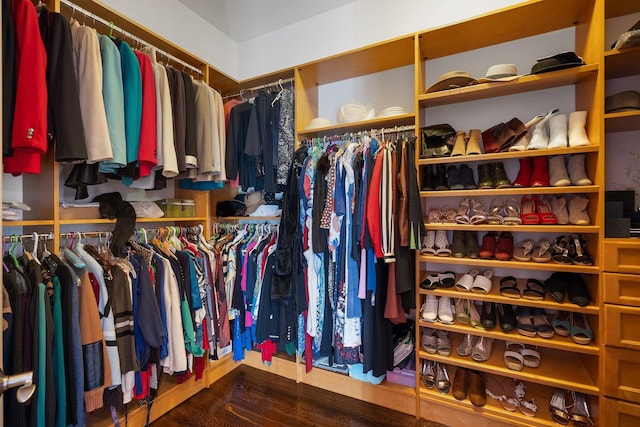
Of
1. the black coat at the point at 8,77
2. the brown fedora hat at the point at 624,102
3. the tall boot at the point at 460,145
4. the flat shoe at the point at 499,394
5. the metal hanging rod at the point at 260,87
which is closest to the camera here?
the black coat at the point at 8,77

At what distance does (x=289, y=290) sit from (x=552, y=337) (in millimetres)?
1439

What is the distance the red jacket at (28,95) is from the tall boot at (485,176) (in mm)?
2062

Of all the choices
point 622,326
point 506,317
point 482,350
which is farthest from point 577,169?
point 482,350

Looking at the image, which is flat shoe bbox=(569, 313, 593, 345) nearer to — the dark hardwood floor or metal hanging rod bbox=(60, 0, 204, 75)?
the dark hardwood floor

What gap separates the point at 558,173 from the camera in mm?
1554

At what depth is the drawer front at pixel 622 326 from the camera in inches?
51.6


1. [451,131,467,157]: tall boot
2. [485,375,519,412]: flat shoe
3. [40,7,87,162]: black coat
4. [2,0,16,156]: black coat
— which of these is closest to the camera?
[2,0,16,156]: black coat

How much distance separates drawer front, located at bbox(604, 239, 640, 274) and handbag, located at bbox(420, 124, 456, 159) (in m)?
0.87

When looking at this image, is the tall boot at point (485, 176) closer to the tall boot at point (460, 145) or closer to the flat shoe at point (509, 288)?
the tall boot at point (460, 145)

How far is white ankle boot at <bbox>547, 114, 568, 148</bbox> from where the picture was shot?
1498 millimetres

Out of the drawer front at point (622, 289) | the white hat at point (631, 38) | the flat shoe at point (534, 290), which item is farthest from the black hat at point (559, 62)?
the flat shoe at point (534, 290)

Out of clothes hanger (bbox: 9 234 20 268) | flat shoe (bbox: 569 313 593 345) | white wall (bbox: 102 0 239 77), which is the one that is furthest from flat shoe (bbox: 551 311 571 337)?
white wall (bbox: 102 0 239 77)

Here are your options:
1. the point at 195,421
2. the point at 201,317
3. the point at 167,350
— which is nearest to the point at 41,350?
the point at 167,350

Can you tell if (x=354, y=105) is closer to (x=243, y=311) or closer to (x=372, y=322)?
(x=372, y=322)
